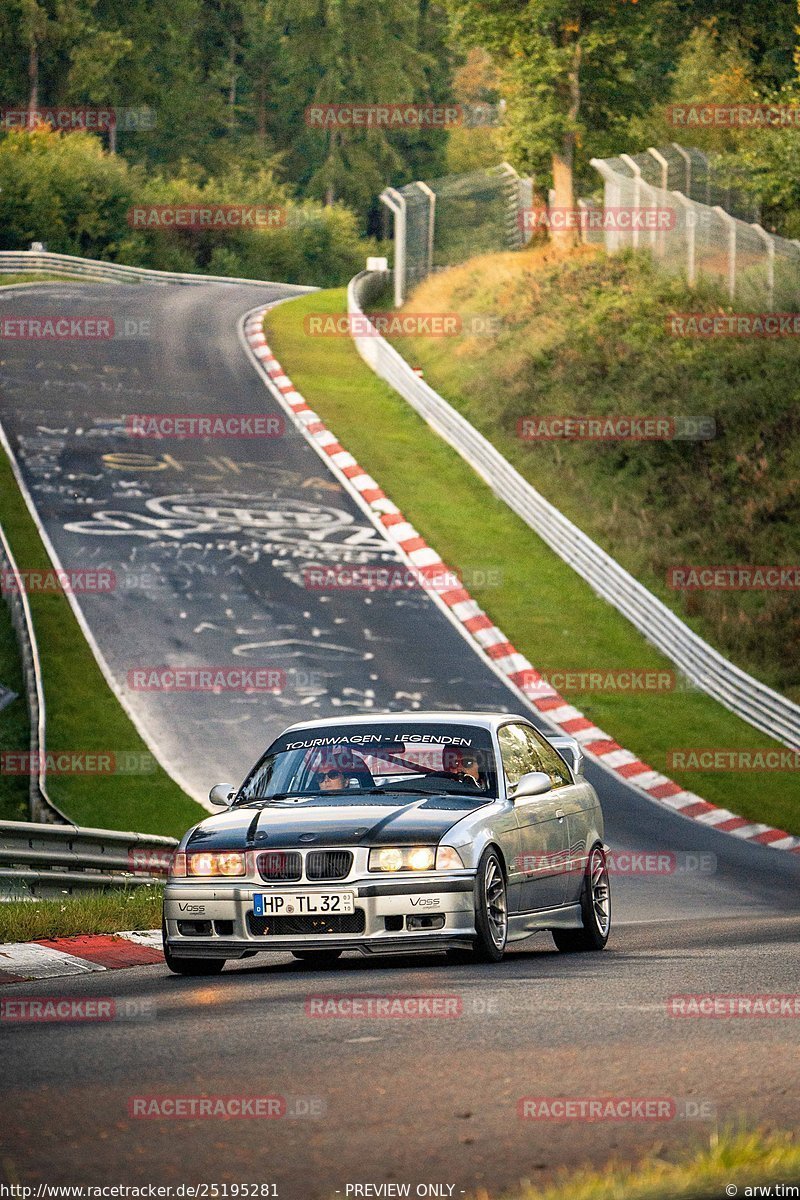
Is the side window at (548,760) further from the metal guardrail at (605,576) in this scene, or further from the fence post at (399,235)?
the fence post at (399,235)

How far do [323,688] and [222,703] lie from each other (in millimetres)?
1362

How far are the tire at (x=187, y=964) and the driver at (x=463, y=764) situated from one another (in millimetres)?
1807

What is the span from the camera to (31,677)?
2323cm

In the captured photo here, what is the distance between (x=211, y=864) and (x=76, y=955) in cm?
121

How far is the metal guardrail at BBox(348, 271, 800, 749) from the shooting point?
24.7 meters

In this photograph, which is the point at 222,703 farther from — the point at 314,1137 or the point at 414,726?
the point at 314,1137

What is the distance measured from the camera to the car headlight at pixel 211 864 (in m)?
10.1

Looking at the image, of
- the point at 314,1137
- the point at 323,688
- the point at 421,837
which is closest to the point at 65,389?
the point at 323,688

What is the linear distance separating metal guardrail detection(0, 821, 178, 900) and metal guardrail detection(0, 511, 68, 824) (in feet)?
18.0

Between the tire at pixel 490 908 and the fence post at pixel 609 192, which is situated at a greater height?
the fence post at pixel 609 192

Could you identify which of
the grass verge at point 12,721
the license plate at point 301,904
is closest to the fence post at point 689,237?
the grass verge at point 12,721

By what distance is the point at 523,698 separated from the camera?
24.4 meters

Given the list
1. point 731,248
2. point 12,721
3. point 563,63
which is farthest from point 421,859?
point 563,63

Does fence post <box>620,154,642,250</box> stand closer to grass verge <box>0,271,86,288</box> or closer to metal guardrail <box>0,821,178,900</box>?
grass verge <box>0,271,86,288</box>
